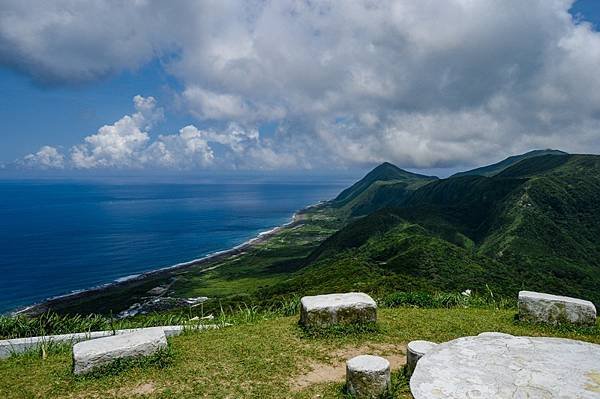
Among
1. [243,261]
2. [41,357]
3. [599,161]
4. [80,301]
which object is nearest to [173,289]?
[80,301]

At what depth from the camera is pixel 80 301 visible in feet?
279

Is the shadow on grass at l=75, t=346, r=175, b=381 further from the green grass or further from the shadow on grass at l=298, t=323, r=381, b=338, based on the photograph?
the shadow on grass at l=298, t=323, r=381, b=338

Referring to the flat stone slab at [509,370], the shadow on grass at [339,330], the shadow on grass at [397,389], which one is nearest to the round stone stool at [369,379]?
the shadow on grass at [397,389]

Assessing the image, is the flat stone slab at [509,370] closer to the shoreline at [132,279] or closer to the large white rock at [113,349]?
the large white rock at [113,349]

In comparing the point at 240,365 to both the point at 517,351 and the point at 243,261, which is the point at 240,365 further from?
the point at 243,261

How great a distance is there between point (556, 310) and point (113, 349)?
14.6m

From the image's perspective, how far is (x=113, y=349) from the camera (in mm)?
11250

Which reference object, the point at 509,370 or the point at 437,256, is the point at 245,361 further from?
the point at 437,256

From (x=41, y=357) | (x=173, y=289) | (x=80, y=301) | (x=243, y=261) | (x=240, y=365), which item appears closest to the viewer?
(x=240, y=365)

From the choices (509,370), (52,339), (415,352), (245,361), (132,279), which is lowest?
(132,279)

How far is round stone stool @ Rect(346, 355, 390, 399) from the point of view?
30.7ft

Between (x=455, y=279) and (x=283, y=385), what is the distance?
62448 mm

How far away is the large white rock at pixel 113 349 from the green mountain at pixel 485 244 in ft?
113

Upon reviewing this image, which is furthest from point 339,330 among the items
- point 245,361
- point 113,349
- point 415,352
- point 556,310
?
point 556,310
